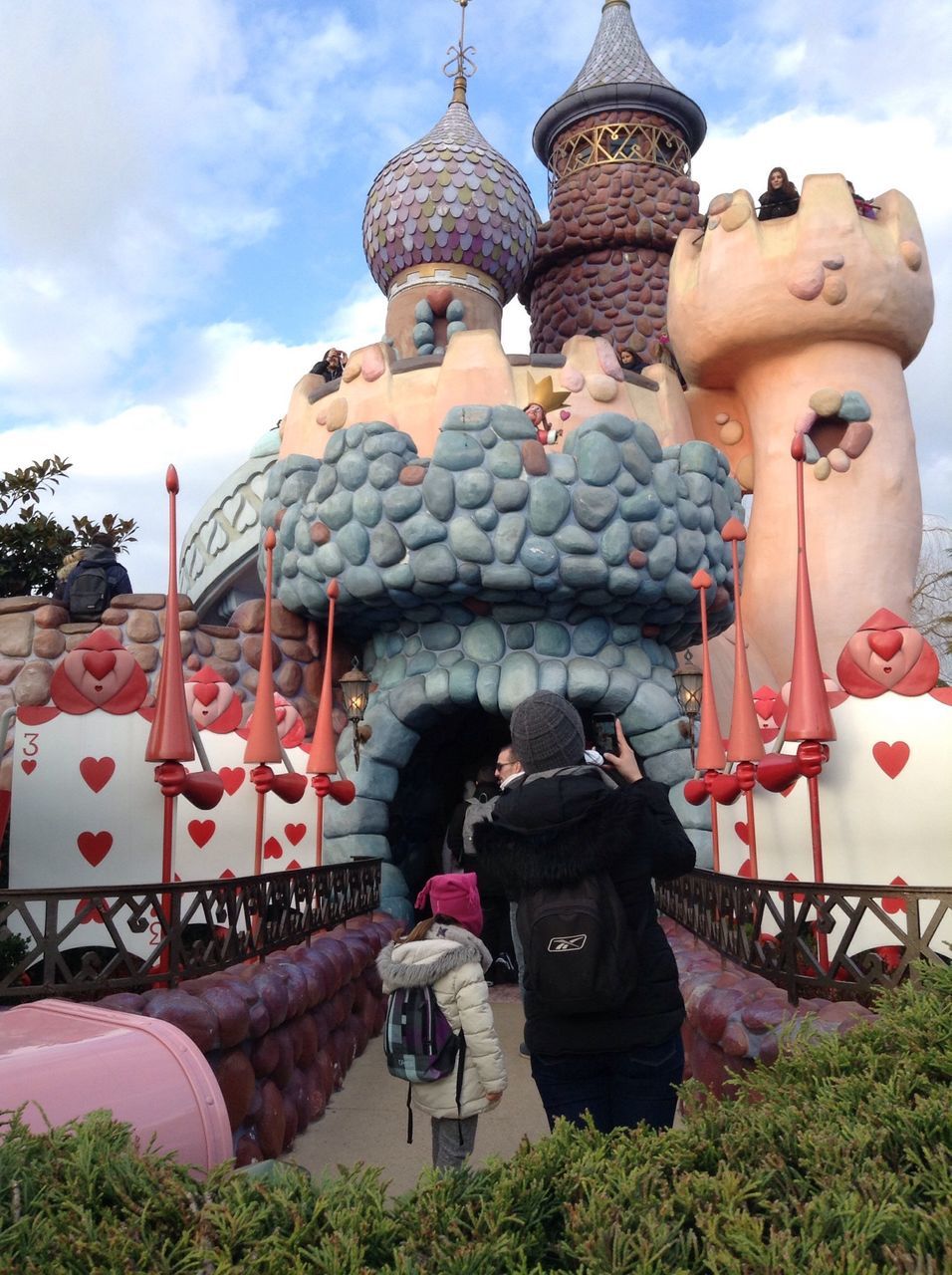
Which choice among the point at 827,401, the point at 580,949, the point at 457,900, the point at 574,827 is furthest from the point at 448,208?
the point at 580,949

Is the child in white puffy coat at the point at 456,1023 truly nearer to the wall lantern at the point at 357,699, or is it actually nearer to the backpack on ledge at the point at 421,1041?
the backpack on ledge at the point at 421,1041

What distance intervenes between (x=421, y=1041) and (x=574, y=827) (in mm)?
1260

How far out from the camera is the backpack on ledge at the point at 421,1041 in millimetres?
3312

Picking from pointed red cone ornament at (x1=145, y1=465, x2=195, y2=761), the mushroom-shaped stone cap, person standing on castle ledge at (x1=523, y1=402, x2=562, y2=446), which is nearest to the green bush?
pointed red cone ornament at (x1=145, y1=465, x2=195, y2=761)

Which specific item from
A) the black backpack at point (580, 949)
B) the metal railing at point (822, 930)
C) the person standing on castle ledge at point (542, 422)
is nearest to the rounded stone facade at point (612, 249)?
the person standing on castle ledge at point (542, 422)

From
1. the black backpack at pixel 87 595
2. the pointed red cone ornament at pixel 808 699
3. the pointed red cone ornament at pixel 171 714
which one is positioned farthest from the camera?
the black backpack at pixel 87 595

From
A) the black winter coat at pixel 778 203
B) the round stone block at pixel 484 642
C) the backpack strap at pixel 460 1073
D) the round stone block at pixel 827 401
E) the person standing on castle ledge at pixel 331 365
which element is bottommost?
the backpack strap at pixel 460 1073

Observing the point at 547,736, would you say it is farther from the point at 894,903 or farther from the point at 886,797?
the point at 886,797

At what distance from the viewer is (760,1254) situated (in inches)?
55.1

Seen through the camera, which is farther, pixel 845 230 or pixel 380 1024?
pixel 845 230

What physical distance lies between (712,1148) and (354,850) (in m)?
7.39

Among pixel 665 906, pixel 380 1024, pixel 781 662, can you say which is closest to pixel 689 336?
pixel 781 662

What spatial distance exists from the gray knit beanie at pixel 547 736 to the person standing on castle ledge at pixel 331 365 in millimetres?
8922

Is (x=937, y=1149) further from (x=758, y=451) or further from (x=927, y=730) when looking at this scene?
(x=758, y=451)
